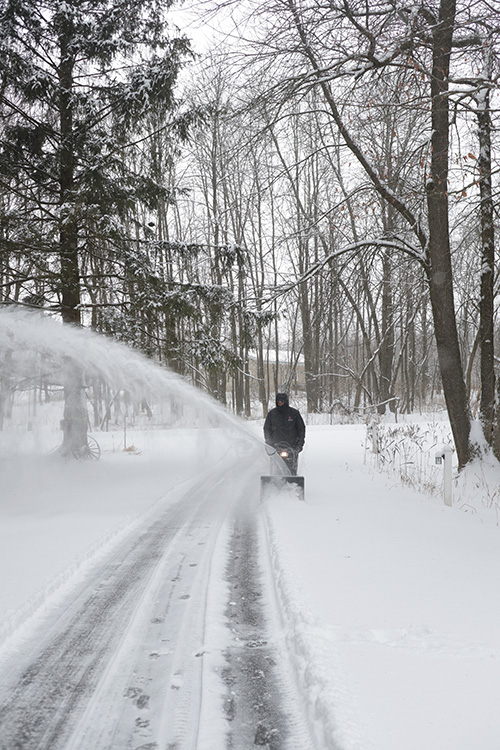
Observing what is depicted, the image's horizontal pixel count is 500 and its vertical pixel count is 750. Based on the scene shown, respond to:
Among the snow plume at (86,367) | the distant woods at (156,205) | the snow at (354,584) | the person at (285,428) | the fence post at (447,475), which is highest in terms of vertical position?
the distant woods at (156,205)

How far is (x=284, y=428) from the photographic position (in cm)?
994

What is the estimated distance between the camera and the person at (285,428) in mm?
9930

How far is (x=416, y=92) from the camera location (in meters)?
7.73

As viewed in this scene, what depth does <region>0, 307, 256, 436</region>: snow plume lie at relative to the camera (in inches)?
358

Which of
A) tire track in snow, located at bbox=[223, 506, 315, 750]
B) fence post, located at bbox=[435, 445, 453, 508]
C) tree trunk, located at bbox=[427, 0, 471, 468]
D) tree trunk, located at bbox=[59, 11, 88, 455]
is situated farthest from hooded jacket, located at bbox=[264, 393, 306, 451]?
tire track in snow, located at bbox=[223, 506, 315, 750]

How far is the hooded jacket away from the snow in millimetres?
1008

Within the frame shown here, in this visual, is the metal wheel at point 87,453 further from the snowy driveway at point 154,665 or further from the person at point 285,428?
the snowy driveway at point 154,665

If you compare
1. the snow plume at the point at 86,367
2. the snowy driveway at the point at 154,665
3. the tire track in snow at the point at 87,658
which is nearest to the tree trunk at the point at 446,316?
the snow plume at the point at 86,367

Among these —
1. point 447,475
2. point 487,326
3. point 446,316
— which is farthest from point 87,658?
point 487,326

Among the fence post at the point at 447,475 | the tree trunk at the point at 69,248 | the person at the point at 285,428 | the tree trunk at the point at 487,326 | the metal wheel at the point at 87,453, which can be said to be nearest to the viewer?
the fence post at the point at 447,475

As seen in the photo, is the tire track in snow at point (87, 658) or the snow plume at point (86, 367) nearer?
the tire track in snow at point (87, 658)

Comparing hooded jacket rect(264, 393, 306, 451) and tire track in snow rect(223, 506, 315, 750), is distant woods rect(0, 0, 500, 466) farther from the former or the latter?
tire track in snow rect(223, 506, 315, 750)

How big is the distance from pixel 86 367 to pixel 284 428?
158 inches

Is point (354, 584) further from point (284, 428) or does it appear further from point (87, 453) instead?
point (87, 453)
